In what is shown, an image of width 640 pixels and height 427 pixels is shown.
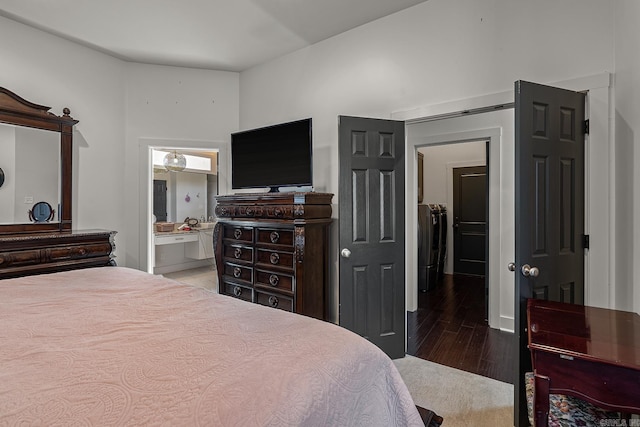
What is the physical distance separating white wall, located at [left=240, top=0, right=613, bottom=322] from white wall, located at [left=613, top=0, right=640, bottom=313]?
0.64ft

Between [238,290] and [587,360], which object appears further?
[238,290]

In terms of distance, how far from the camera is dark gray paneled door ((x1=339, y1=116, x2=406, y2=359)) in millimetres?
2768

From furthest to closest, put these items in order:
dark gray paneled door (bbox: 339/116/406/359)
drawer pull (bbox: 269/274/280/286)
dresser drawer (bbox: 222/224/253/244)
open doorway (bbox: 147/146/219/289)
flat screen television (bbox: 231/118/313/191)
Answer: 1. open doorway (bbox: 147/146/219/289)
2. dresser drawer (bbox: 222/224/253/244)
3. flat screen television (bbox: 231/118/313/191)
4. drawer pull (bbox: 269/274/280/286)
5. dark gray paneled door (bbox: 339/116/406/359)

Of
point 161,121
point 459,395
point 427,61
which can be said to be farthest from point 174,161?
point 459,395

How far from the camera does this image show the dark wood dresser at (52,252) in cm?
259

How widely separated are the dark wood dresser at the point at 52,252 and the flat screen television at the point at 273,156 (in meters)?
1.45

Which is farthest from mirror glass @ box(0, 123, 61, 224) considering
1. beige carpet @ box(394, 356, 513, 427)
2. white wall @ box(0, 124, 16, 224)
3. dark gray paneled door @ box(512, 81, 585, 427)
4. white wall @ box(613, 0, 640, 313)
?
white wall @ box(613, 0, 640, 313)

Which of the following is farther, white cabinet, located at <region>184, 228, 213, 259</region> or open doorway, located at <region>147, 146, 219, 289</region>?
white cabinet, located at <region>184, 228, 213, 259</region>

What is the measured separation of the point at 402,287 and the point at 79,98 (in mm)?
3699

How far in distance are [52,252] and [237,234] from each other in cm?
154

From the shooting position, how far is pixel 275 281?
125 inches

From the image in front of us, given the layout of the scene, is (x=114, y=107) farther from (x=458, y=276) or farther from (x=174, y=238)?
(x=458, y=276)

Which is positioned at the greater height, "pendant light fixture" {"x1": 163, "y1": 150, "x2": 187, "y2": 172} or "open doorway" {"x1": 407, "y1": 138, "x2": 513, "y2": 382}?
"pendant light fixture" {"x1": 163, "y1": 150, "x2": 187, "y2": 172}

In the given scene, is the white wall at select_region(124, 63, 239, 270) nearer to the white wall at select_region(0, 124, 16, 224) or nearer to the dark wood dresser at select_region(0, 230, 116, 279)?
the dark wood dresser at select_region(0, 230, 116, 279)
